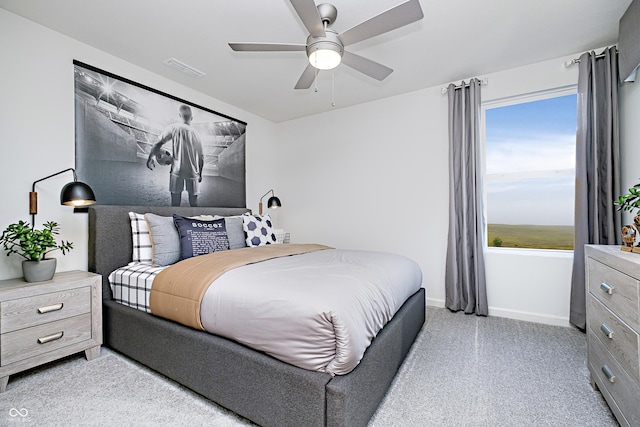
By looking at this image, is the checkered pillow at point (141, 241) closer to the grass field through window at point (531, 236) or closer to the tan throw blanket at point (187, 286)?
the tan throw blanket at point (187, 286)

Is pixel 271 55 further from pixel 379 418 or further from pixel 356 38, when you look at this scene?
pixel 379 418

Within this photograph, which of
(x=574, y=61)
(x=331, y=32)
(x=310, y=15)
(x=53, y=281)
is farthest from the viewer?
(x=574, y=61)

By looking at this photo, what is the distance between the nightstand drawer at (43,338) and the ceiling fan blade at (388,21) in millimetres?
2679

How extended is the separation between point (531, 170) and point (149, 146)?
4006mm

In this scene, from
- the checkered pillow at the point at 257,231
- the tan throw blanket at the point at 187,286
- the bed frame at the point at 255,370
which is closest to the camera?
the bed frame at the point at 255,370

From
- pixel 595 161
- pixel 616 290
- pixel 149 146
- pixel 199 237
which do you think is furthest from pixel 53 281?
pixel 595 161

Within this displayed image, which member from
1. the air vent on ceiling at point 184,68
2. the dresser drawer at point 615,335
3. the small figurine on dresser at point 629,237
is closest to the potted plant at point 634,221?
the small figurine on dresser at point 629,237

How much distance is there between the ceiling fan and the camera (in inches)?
63.7

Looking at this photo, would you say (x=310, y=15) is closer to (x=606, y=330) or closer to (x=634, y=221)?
(x=634, y=221)

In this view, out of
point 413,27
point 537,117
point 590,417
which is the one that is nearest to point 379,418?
point 590,417

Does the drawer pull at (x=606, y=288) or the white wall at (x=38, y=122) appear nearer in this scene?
the drawer pull at (x=606, y=288)

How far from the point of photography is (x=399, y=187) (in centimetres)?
364

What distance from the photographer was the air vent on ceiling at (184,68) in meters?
2.83

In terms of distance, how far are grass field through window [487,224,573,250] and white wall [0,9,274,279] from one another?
13.4 feet
